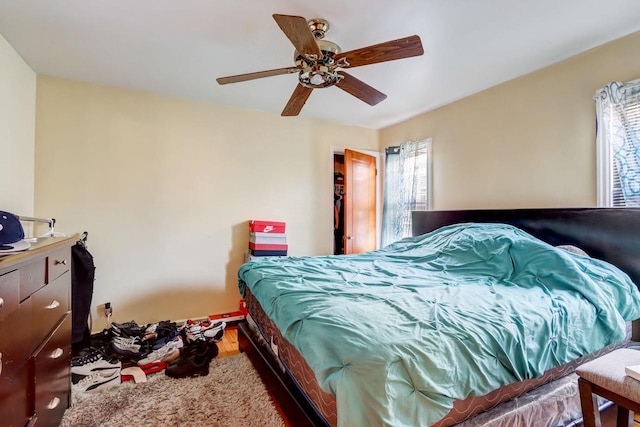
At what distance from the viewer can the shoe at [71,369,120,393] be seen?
1944mm

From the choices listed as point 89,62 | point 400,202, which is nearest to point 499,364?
point 400,202

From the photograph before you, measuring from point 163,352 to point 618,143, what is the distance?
3788mm

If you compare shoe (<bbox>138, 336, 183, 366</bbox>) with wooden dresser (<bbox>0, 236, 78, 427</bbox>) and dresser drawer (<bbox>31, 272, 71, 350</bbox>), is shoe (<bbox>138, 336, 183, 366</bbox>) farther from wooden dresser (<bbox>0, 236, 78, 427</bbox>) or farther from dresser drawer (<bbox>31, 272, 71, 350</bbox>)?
dresser drawer (<bbox>31, 272, 71, 350</bbox>)

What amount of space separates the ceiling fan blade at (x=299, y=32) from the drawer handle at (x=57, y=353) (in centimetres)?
195

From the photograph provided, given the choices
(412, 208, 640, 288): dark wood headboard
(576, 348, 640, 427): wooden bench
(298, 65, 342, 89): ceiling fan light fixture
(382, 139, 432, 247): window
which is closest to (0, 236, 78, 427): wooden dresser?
(298, 65, 342, 89): ceiling fan light fixture

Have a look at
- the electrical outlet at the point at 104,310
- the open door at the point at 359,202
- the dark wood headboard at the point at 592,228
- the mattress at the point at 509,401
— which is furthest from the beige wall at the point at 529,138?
the electrical outlet at the point at 104,310

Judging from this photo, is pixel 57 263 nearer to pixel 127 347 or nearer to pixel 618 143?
pixel 127 347

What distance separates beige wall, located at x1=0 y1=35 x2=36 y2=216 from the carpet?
157 centimetres

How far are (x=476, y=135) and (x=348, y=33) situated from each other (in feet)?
5.94

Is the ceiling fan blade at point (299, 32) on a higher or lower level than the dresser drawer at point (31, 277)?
higher

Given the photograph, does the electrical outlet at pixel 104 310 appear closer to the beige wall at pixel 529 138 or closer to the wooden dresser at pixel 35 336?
the wooden dresser at pixel 35 336

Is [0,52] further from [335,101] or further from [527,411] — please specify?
[527,411]

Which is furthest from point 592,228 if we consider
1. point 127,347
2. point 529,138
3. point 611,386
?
point 127,347

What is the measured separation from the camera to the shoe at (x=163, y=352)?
2264mm
